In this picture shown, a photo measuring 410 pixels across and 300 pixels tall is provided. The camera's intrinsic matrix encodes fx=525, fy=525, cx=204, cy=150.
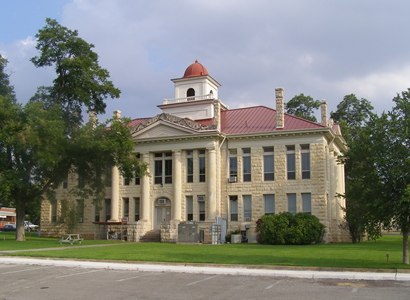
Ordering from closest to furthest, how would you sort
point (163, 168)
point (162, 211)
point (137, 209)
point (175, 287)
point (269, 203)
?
point (175, 287) → point (269, 203) → point (162, 211) → point (163, 168) → point (137, 209)

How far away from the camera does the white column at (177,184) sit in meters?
45.9

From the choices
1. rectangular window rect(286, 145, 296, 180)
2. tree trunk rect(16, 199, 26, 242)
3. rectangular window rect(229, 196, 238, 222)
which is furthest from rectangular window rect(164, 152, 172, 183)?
tree trunk rect(16, 199, 26, 242)

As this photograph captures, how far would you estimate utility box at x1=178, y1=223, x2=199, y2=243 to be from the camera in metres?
41.7

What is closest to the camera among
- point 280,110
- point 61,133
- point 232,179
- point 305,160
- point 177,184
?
point 61,133

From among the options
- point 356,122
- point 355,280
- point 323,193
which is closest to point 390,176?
point 355,280

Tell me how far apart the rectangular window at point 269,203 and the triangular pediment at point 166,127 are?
7.60 meters

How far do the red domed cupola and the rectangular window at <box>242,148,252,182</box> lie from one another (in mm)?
11082

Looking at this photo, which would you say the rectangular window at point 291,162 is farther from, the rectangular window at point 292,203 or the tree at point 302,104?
the tree at point 302,104

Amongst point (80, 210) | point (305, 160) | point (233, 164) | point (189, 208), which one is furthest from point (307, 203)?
point (80, 210)

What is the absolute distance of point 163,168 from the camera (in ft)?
157

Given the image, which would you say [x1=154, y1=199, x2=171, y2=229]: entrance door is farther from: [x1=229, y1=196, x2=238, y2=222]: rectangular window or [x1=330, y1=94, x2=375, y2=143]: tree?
[x1=330, y1=94, x2=375, y2=143]: tree

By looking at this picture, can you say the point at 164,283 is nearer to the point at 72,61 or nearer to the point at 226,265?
the point at 226,265

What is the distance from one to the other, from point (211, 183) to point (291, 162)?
6.98 meters

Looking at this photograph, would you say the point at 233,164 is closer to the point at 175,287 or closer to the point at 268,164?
the point at 268,164
